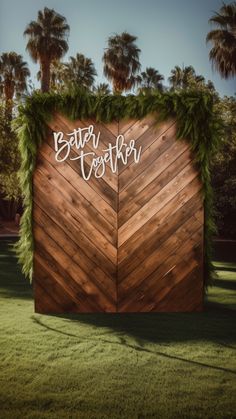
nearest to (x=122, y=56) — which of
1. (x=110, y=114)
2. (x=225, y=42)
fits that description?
(x=225, y=42)

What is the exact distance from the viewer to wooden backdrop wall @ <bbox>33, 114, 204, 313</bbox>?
5973mm

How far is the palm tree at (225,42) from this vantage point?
2000cm

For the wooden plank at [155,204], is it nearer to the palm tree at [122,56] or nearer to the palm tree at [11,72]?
the palm tree at [122,56]

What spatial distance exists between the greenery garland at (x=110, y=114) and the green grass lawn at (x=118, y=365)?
140 centimetres

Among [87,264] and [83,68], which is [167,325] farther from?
[83,68]

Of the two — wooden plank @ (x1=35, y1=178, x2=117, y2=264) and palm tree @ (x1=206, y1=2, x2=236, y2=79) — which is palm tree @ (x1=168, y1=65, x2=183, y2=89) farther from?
wooden plank @ (x1=35, y1=178, x2=117, y2=264)

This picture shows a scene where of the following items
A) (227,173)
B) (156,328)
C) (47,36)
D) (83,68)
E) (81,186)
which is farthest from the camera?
(83,68)

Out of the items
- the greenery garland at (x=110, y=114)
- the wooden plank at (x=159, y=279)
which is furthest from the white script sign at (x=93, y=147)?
the wooden plank at (x=159, y=279)

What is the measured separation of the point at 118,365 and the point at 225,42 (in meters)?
19.3

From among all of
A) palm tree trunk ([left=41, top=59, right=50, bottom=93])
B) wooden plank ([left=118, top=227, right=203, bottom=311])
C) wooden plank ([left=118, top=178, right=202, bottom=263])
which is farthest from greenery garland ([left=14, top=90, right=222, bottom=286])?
palm tree trunk ([left=41, top=59, right=50, bottom=93])

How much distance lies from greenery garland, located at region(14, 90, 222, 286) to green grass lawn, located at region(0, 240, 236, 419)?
1404 mm

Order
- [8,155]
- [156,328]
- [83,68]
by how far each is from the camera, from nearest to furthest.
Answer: [156,328]
[8,155]
[83,68]

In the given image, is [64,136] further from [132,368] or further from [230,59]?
[230,59]

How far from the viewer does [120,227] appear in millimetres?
6004
